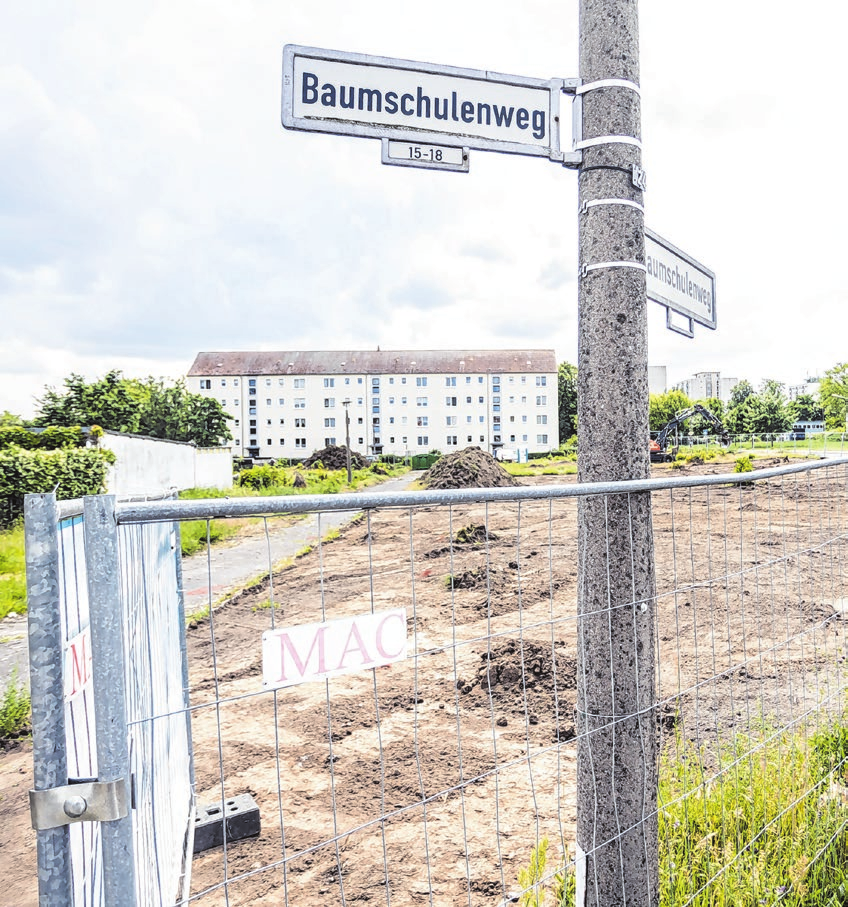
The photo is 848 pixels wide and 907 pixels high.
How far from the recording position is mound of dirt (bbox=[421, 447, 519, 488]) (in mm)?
28141

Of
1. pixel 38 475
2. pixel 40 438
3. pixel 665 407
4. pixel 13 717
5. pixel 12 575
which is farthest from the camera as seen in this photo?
pixel 665 407

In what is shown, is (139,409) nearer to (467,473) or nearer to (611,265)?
Result: (467,473)

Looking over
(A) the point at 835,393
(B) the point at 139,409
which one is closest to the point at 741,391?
(A) the point at 835,393

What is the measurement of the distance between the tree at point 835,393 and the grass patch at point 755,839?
232ft

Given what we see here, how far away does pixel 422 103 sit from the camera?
2.36 metres

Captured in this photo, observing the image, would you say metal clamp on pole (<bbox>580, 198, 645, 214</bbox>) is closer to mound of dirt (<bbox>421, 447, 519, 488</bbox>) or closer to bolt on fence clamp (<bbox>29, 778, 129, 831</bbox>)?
bolt on fence clamp (<bbox>29, 778, 129, 831</bbox>)

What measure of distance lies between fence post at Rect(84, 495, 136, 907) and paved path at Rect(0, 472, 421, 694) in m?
1.90

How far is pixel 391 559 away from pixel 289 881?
9.28 meters

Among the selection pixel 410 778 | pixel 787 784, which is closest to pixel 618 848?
pixel 787 784

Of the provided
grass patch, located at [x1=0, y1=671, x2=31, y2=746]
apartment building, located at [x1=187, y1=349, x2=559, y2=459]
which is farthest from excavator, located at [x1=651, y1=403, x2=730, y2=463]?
apartment building, located at [x1=187, y1=349, x2=559, y2=459]

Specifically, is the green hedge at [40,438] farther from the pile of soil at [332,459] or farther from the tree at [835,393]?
the tree at [835,393]

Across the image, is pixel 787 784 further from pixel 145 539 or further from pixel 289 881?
pixel 145 539

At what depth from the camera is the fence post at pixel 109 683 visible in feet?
4.32

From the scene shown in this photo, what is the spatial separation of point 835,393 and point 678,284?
7520cm
